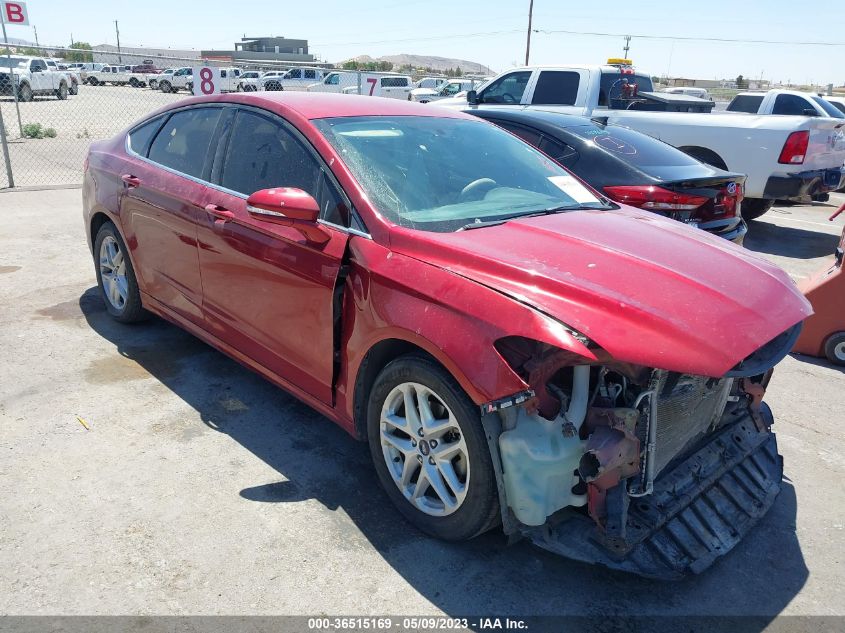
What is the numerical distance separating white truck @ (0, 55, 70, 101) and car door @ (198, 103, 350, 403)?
2807cm

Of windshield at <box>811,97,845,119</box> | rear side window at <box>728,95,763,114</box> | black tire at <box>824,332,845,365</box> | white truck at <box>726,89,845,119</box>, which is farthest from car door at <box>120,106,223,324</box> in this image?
windshield at <box>811,97,845,119</box>

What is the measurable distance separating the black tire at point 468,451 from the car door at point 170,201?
1678 mm

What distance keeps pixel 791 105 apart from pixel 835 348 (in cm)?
1113

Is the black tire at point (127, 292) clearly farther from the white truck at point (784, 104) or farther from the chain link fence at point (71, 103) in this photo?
the white truck at point (784, 104)

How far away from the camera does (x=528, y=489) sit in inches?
97.5

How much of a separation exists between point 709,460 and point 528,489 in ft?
3.44

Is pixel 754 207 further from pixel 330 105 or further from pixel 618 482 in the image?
pixel 618 482

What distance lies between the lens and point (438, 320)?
8.61 ft

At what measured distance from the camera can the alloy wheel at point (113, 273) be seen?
4.96m

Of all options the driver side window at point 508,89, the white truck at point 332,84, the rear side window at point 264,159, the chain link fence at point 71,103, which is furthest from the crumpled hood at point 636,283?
the white truck at point 332,84

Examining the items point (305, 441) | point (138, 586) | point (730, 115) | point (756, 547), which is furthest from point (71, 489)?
point (730, 115)

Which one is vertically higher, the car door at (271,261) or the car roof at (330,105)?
the car roof at (330,105)

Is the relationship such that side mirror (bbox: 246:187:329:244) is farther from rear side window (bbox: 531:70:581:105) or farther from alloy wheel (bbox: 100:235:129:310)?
rear side window (bbox: 531:70:581:105)

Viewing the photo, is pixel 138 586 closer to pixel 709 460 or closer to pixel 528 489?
pixel 528 489
